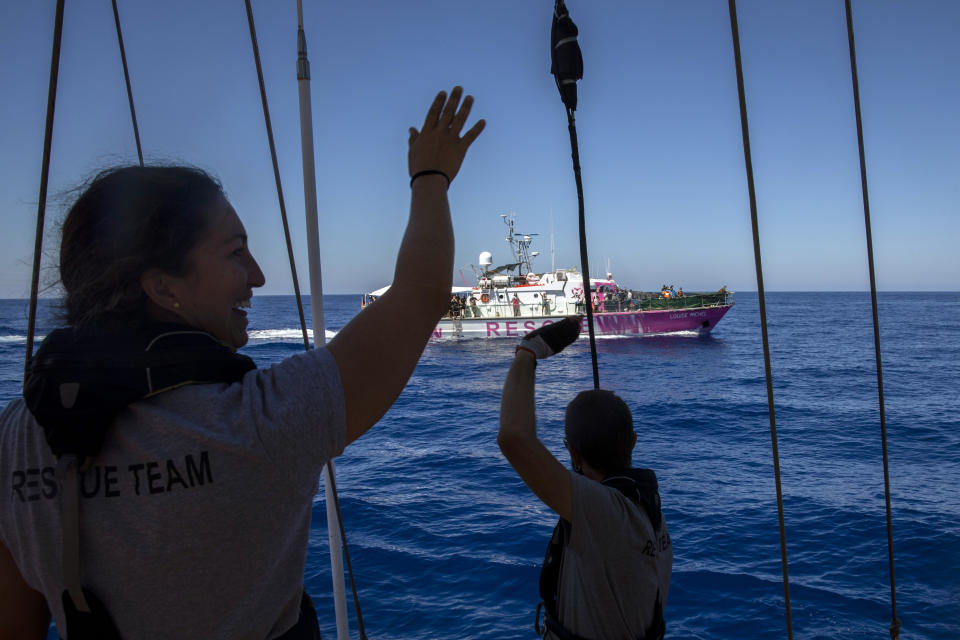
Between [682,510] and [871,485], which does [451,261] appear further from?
[871,485]

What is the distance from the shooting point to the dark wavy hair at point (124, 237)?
711 millimetres

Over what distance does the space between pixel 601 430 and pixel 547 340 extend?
291 millimetres

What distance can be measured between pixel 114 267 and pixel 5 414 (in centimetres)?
23

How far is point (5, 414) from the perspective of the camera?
2.34ft

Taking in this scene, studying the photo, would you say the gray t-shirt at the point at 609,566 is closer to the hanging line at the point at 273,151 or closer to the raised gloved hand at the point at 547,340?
the raised gloved hand at the point at 547,340

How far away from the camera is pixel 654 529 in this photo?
5.14ft

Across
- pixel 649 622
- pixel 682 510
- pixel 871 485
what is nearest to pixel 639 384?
pixel 871 485

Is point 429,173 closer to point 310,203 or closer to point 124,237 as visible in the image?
point 124,237

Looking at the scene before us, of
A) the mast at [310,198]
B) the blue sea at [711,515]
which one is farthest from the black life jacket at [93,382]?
the mast at [310,198]

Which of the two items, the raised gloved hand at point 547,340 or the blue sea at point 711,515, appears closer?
the raised gloved hand at point 547,340

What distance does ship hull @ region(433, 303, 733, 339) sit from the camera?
117 feet

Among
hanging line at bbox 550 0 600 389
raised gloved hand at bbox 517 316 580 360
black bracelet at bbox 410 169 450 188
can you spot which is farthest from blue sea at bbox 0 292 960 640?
hanging line at bbox 550 0 600 389

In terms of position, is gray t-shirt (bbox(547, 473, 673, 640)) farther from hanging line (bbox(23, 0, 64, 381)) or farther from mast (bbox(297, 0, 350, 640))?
hanging line (bbox(23, 0, 64, 381))

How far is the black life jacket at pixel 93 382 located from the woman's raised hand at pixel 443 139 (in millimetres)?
382
